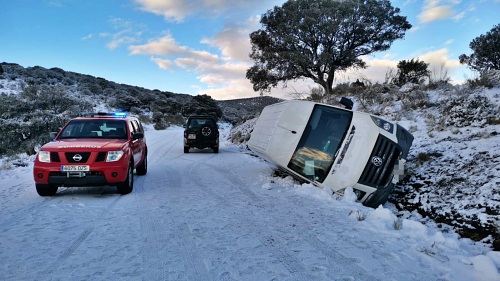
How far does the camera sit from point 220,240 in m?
4.65

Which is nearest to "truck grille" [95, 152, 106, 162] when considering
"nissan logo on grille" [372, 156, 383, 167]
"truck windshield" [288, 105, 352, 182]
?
"truck windshield" [288, 105, 352, 182]

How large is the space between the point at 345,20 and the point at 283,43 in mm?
3971

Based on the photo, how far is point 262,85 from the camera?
79.3ft

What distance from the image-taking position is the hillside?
238 inches

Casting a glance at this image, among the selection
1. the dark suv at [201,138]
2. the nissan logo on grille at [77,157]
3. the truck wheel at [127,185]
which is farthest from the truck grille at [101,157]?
the dark suv at [201,138]

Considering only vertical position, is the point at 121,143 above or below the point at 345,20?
below

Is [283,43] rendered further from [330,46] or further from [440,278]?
[440,278]

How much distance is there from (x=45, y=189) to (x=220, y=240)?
14.5ft

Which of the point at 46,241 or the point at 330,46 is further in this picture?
the point at 330,46

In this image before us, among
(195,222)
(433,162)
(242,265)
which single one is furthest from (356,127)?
(242,265)

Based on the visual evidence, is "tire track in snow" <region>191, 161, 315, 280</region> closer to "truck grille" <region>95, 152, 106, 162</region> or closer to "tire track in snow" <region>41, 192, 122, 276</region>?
"tire track in snow" <region>41, 192, 122, 276</region>

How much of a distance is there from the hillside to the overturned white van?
0.85 metres

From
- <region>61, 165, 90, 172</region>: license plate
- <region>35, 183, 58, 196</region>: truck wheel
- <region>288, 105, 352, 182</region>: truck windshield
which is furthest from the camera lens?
<region>288, 105, 352, 182</region>: truck windshield

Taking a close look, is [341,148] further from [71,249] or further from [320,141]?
[71,249]
